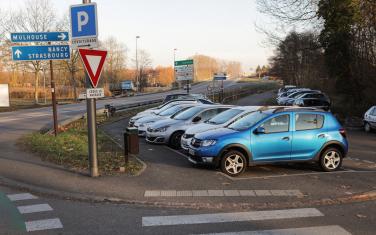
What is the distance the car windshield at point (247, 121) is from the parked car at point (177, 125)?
13.2ft

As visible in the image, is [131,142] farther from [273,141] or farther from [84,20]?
[273,141]

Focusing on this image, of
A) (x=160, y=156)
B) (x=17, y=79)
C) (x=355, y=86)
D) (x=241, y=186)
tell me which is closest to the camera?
(x=241, y=186)

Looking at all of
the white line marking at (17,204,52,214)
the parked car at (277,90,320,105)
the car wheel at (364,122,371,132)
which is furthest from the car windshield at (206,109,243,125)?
the parked car at (277,90,320,105)

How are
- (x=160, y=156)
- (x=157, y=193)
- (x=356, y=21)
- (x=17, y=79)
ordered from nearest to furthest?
1. (x=157, y=193)
2. (x=160, y=156)
3. (x=356, y=21)
4. (x=17, y=79)

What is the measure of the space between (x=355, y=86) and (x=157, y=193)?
91.0ft

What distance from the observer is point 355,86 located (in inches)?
1278

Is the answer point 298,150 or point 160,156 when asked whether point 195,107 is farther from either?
point 298,150

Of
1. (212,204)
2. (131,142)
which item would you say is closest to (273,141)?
(212,204)

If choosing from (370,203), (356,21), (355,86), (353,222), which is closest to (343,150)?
(370,203)

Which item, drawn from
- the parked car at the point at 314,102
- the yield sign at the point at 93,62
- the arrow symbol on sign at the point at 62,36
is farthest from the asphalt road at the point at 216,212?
the parked car at the point at 314,102

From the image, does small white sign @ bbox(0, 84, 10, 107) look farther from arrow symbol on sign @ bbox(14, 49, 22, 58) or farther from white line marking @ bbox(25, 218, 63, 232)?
white line marking @ bbox(25, 218, 63, 232)

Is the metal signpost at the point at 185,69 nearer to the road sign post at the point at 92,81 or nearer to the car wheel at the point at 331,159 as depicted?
the car wheel at the point at 331,159

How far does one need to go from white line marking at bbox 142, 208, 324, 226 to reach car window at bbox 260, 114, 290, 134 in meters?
3.32

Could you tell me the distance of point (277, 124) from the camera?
10375 millimetres
